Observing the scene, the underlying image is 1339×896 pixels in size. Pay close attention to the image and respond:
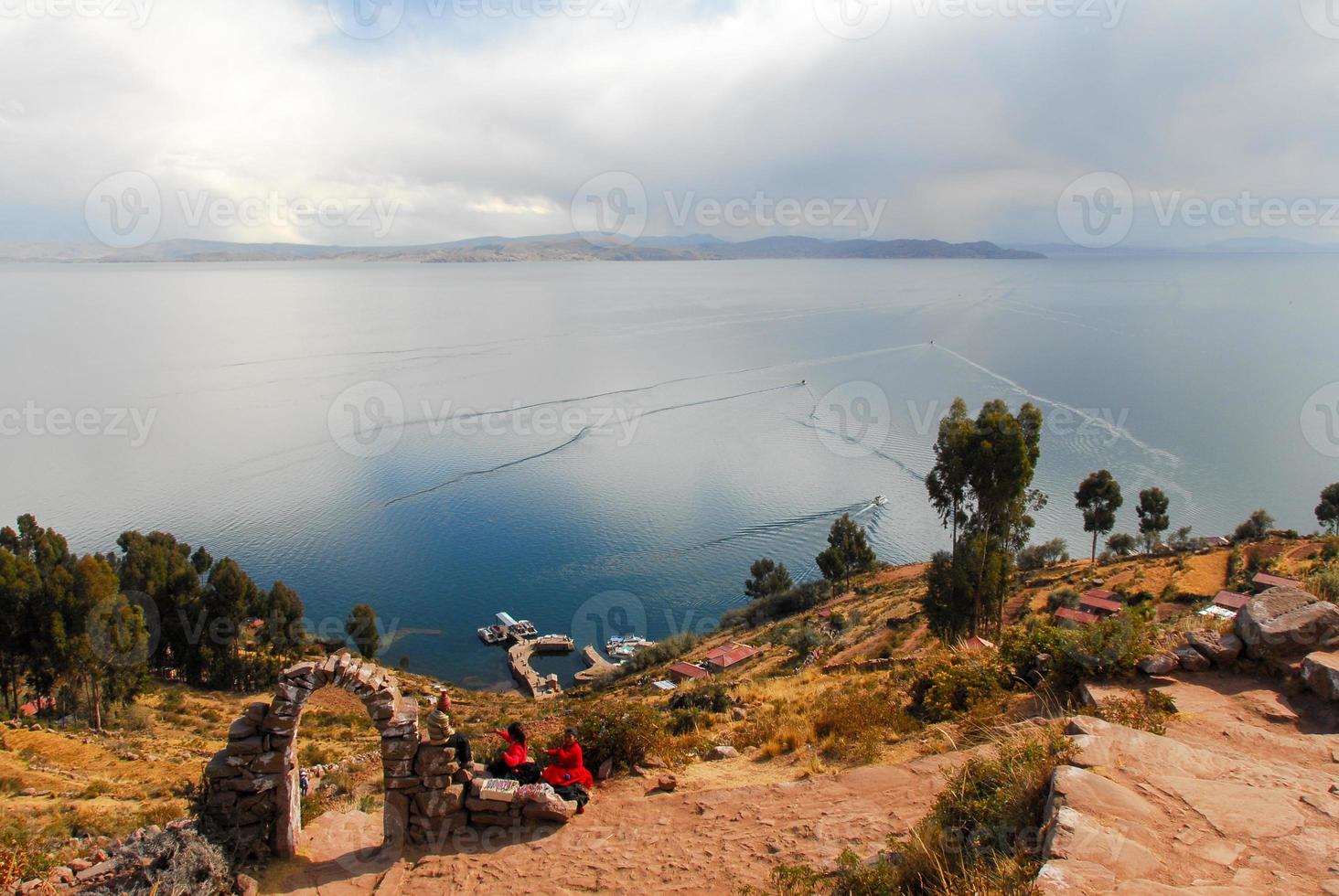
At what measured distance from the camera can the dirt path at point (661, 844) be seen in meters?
8.38

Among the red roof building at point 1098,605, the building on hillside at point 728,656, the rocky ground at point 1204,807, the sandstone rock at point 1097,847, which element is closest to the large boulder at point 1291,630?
the rocky ground at point 1204,807

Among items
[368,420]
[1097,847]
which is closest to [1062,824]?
[1097,847]

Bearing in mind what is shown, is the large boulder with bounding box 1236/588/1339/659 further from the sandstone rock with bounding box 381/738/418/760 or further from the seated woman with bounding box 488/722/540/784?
the sandstone rock with bounding box 381/738/418/760

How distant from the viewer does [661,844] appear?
915 cm

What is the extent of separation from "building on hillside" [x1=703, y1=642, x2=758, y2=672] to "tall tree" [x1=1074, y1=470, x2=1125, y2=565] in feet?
73.4

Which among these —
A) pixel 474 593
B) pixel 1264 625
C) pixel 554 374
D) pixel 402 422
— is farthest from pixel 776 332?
pixel 1264 625

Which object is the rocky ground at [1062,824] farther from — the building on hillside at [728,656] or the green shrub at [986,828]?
the building on hillside at [728,656]

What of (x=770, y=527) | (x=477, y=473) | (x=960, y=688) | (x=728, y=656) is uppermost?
(x=960, y=688)

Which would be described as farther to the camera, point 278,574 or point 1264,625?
point 278,574

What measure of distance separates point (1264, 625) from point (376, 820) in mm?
12274

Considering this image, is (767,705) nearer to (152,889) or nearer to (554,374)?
(152,889)

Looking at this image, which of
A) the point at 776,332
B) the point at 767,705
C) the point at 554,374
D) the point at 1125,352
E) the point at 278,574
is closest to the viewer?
the point at 767,705

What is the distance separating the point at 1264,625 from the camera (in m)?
9.50

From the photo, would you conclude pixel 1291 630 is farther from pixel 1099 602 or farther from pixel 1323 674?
pixel 1099 602
